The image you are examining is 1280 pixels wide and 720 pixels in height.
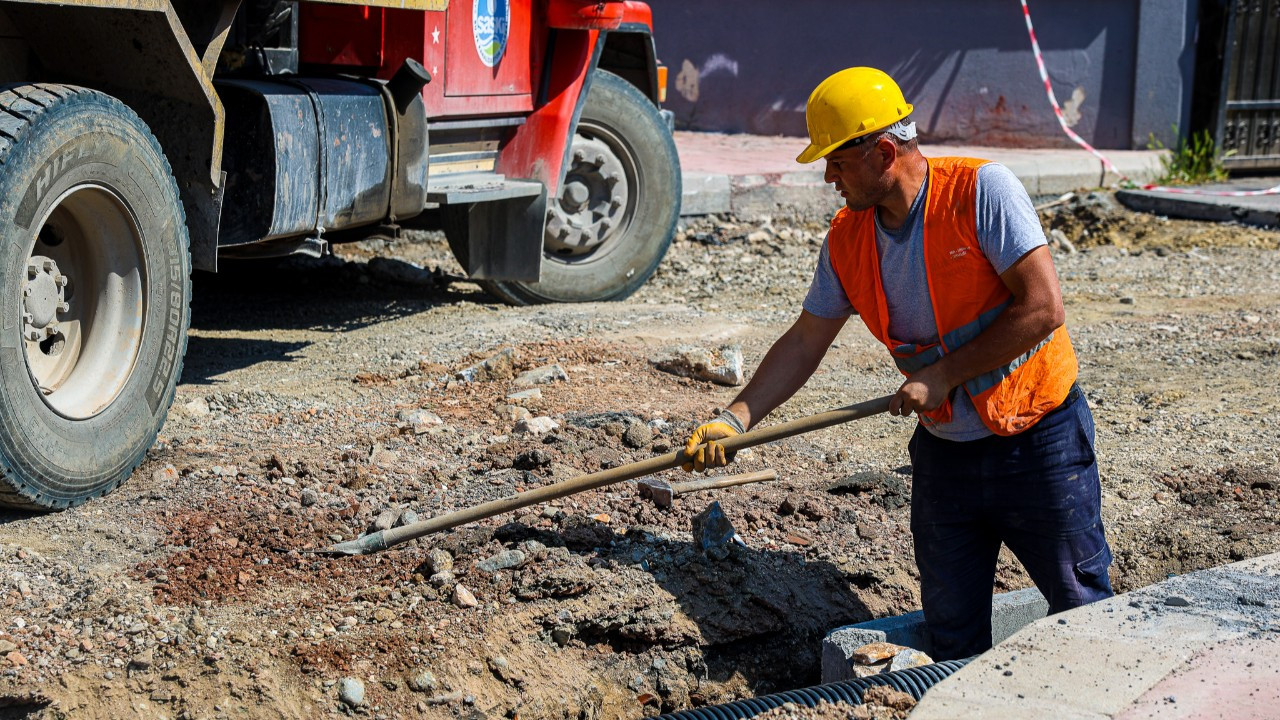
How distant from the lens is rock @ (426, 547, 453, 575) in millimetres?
3643

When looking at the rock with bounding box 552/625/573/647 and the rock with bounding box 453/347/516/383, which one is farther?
the rock with bounding box 453/347/516/383

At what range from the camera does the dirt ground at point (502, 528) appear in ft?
10.7

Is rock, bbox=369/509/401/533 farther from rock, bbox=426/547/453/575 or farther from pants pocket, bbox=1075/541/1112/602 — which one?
pants pocket, bbox=1075/541/1112/602

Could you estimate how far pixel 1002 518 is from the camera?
→ 334 cm

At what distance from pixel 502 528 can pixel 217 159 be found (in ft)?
5.12

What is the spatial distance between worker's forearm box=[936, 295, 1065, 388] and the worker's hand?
0.01 m

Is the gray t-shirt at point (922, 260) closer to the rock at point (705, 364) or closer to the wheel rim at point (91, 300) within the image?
the rock at point (705, 364)

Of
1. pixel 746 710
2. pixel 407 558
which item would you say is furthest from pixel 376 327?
pixel 746 710

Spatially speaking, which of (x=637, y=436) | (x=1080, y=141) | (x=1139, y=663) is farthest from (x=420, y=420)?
(x=1080, y=141)

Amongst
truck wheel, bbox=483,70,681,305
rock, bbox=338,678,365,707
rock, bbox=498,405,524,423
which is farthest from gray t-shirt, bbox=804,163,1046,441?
truck wheel, bbox=483,70,681,305

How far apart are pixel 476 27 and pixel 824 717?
12.7 ft

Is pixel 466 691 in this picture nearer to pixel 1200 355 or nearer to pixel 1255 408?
pixel 1255 408

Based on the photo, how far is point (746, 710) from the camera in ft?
9.78

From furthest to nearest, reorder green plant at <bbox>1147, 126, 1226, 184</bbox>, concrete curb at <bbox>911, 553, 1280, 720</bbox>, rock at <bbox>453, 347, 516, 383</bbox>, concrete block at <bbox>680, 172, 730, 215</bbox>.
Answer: green plant at <bbox>1147, 126, 1226, 184</bbox>, concrete block at <bbox>680, 172, 730, 215</bbox>, rock at <bbox>453, 347, 516, 383</bbox>, concrete curb at <bbox>911, 553, 1280, 720</bbox>
